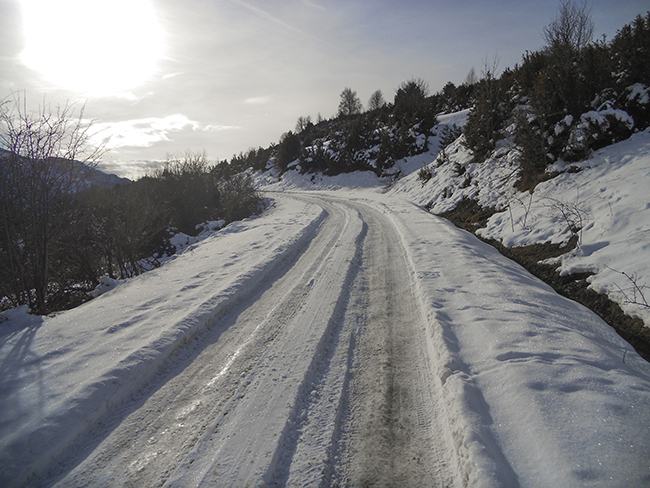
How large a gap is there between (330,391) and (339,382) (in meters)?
0.16

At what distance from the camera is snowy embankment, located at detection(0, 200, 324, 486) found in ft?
8.96

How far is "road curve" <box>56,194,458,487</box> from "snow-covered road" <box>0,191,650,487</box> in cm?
2

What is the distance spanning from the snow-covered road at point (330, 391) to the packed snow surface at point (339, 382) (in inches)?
0.7

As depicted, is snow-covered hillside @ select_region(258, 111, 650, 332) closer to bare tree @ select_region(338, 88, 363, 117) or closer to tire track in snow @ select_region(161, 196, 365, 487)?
tire track in snow @ select_region(161, 196, 365, 487)

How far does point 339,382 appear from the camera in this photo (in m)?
3.33

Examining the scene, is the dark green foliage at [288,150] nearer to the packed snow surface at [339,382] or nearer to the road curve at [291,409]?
the packed snow surface at [339,382]

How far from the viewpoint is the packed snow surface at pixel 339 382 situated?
2.40m

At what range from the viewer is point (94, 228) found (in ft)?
33.3

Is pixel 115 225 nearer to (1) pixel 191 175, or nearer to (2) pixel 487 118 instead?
(1) pixel 191 175

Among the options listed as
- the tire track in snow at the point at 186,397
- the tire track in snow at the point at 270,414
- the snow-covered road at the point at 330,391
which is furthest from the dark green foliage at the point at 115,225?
the tire track in snow at the point at 270,414

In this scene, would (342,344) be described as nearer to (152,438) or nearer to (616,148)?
(152,438)

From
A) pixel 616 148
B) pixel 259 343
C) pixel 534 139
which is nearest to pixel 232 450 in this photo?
pixel 259 343

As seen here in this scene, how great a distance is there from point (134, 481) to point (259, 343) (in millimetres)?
1915

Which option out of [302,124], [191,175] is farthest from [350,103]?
[191,175]
